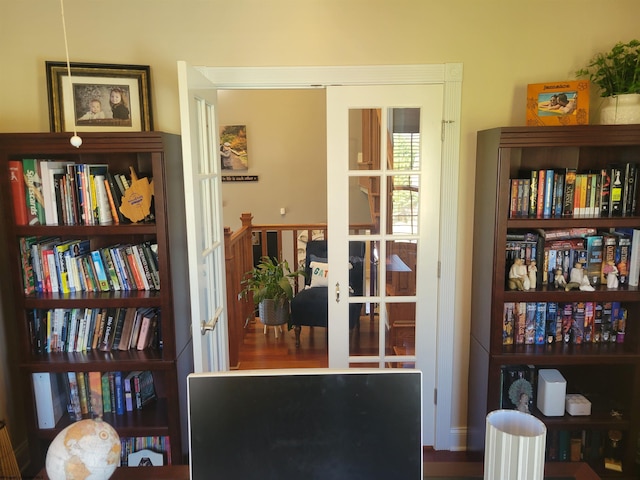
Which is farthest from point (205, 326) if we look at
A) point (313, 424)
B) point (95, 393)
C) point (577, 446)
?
point (577, 446)

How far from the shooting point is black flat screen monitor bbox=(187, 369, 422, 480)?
1.11 meters

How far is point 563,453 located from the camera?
265 centimetres

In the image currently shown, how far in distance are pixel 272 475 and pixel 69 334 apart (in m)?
1.78

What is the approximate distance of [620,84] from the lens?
2340 mm

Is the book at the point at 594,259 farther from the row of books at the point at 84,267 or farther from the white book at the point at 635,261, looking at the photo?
the row of books at the point at 84,267

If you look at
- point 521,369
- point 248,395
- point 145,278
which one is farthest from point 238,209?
point 248,395

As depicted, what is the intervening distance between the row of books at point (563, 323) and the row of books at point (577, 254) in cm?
13

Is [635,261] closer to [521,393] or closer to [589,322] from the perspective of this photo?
[589,322]

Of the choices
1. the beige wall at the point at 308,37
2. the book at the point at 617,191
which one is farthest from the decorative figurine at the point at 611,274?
the beige wall at the point at 308,37

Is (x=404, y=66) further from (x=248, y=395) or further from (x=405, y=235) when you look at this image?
(x=248, y=395)

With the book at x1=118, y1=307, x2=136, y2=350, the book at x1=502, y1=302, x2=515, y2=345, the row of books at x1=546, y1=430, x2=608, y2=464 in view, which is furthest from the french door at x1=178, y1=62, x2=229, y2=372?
the row of books at x1=546, y1=430, x2=608, y2=464

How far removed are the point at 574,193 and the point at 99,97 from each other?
2.43 metres

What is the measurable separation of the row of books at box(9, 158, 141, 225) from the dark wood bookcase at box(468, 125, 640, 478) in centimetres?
180

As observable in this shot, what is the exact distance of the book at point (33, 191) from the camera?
90.2 inches
